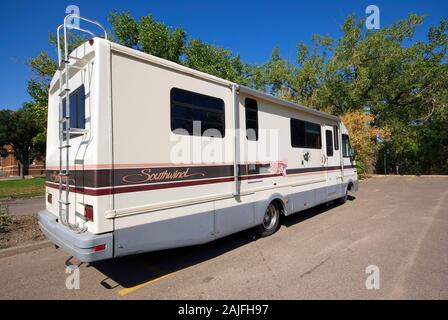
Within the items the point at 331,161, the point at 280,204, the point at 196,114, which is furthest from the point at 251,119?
the point at 331,161

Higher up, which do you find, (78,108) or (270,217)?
(78,108)

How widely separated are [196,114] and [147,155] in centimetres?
113

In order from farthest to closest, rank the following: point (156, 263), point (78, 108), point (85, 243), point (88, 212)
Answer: point (156, 263) < point (78, 108) < point (88, 212) < point (85, 243)

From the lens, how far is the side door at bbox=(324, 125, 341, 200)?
8.42 metres

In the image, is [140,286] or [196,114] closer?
[140,286]

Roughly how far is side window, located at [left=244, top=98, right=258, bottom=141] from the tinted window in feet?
4.95

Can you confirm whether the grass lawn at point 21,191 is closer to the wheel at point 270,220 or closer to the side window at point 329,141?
the wheel at point 270,220

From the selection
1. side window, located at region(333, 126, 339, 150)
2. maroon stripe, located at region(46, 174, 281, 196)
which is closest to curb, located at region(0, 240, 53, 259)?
maroon stripe, located at region(46, 174, 281, 196)

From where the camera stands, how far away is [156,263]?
4.71 m

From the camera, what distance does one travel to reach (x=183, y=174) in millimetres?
4242

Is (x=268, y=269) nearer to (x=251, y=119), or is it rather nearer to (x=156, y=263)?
(x=156, y=263)

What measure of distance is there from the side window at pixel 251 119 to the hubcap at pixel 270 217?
1.67 m

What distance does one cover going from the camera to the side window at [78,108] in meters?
3.84
